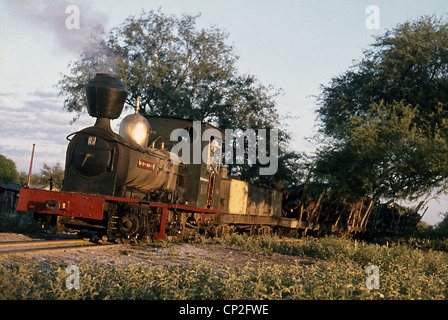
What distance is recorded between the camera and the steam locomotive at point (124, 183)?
31.8ft

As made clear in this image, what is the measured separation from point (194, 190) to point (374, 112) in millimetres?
9356

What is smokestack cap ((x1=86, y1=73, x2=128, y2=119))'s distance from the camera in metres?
10.1

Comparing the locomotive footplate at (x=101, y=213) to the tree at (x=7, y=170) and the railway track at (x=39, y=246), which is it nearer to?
the railway track at (x=39, y=246)

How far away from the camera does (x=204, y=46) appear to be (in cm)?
2858

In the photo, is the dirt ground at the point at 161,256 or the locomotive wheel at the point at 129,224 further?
the locomotive wheel at the point at 129,224

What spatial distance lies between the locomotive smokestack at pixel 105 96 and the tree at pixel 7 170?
31.9 m

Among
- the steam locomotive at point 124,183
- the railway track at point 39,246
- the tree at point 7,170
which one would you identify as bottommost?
the railway track at point 39,246

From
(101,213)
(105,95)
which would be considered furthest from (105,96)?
(101,213)

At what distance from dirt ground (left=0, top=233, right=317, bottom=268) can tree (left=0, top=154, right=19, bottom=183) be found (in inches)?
1185

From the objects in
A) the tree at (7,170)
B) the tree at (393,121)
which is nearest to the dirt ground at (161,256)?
the tree at (393,121)
